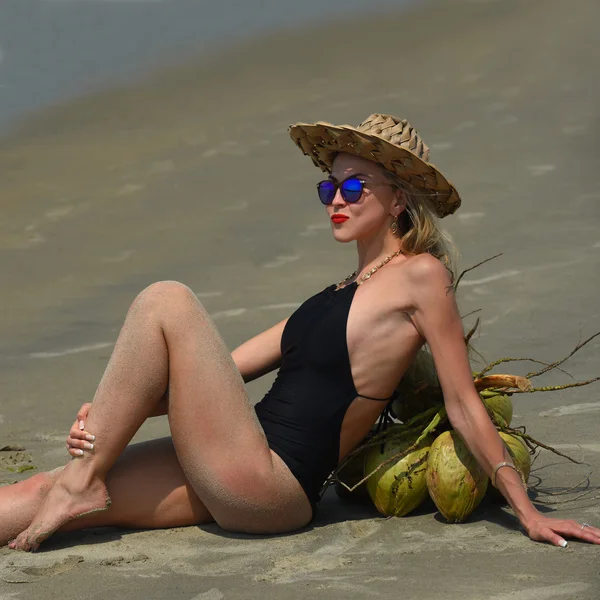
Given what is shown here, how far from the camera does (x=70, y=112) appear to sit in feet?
45.3

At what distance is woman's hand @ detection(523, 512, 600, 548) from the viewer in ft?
12.2

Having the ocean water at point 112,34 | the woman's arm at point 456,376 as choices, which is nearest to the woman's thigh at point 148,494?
the woman's arm at point 456,376

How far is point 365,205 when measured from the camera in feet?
14.0

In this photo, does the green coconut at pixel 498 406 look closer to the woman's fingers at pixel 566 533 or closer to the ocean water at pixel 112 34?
the woman's fingers at pixel 566 533

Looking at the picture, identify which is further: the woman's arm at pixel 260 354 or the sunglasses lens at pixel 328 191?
the woman's arm at pixel 260 354

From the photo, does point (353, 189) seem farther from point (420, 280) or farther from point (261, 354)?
point (261, 354)

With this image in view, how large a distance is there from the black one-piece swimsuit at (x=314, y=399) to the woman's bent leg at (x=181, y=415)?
97mm

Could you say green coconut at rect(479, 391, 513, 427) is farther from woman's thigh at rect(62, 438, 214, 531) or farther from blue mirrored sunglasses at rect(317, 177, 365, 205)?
woman's thigh at rect(62, 438, 214, 531)

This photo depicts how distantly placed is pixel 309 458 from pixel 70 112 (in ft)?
34.4

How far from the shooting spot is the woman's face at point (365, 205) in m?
4.27

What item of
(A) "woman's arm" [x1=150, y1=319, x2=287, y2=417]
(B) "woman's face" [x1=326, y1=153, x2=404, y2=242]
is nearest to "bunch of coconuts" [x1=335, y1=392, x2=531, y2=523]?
(A) "woman's arm" [x1=150, y1=319, x2=287, y2=417]

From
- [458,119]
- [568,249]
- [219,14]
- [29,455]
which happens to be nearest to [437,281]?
[29,455]

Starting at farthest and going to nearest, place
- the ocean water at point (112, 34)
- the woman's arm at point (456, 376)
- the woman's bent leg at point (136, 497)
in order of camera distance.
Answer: the ocean water at point (112, 34) → the woman's bent leg at point (136, 497) → the woman's arm at point (456, 376)

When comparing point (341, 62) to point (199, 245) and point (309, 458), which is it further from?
Result: point (309, 458)
